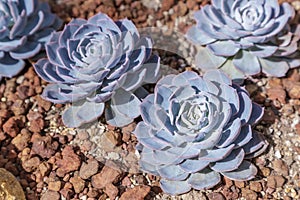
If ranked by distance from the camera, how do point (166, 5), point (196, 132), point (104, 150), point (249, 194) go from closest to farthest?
1. point (196, 132)
2. point (249, 194)
3. point (104, 150)
4. point (166, 5)

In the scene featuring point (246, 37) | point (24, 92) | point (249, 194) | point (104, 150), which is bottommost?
point (249, 194)

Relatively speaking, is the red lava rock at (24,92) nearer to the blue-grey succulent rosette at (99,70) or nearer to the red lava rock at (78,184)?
the blue-grey succulent rosette at (99,70)

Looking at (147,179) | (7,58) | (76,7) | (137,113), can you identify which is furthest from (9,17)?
(147,179)

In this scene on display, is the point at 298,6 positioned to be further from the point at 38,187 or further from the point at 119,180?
the point at 38,187

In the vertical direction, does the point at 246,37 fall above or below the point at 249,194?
above

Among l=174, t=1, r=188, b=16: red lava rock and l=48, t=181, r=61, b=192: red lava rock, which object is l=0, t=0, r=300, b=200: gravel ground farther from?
l=174, t=1, r=188, b=16: red lava rock

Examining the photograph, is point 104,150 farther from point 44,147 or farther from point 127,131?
point 44,147

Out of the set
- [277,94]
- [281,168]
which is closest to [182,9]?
[277,94]

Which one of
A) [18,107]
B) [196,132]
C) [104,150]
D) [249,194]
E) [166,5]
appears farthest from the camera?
[166,5]
